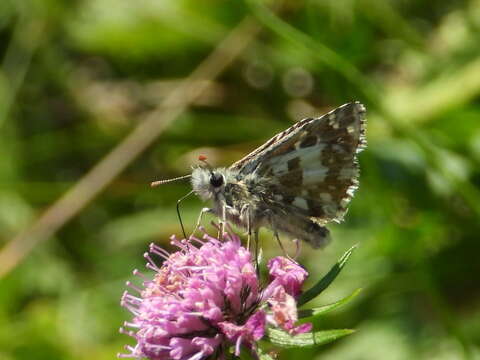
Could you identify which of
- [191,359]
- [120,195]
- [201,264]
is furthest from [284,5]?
[191,359]

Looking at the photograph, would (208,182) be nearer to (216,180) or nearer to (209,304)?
(216,180)

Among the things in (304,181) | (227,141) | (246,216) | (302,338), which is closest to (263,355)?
(302,338)

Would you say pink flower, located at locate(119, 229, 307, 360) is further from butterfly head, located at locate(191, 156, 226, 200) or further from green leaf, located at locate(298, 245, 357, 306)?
butterfly head, located at locate(191, 156, 226, 200)

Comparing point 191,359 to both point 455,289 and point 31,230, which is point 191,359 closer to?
point 455,289

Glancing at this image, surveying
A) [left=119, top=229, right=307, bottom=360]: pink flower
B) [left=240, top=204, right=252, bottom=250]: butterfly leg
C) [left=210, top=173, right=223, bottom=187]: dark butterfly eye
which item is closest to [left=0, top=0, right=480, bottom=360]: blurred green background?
[left=210, top=173, right=223, bottom=187]: dark butterfly eye

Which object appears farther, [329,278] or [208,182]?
[208,182]
